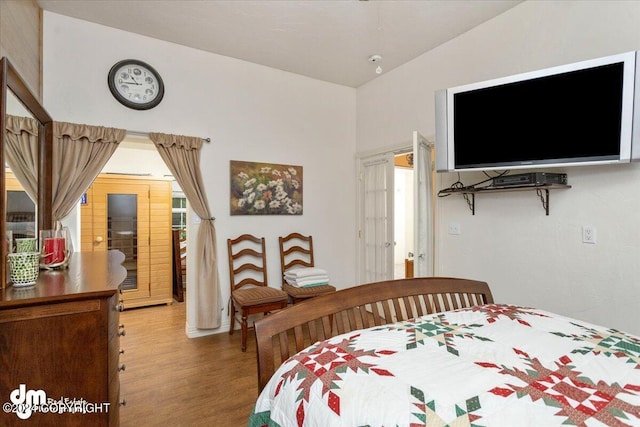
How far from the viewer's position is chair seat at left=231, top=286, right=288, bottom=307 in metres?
3.08

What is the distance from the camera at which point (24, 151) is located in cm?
184

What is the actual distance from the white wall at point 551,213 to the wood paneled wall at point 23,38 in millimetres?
3389

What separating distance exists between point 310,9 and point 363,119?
1.83 meters

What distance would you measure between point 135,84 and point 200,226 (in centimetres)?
154

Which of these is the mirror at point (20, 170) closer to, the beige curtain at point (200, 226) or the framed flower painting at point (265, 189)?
the beige curtain at point (200, 226)

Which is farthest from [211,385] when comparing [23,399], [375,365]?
[375,365]

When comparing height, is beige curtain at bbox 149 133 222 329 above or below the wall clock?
below

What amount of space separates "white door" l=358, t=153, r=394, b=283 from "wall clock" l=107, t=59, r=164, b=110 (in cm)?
259

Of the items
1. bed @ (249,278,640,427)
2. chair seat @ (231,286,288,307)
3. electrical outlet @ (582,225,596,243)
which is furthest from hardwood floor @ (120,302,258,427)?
electrical outlet @ (582,225,596,243)

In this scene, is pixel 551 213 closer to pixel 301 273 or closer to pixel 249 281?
pixel 301 273

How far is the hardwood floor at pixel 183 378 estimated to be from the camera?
2068 mm

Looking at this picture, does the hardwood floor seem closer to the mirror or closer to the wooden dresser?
the wooden dresser

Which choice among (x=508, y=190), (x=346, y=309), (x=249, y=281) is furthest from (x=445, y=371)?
(x=249, y=281)

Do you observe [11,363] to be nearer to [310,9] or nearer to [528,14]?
[310,9]
